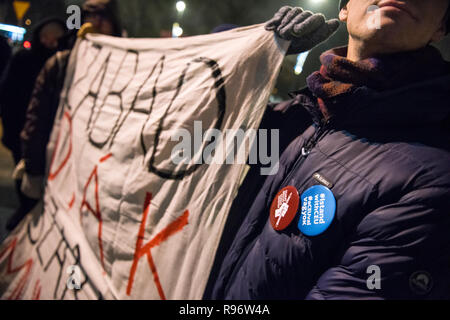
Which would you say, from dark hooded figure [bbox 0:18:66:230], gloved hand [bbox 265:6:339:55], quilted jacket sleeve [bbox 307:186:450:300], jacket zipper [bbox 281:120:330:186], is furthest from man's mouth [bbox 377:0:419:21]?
dark hooded figure [bbox 0:18:66:230]

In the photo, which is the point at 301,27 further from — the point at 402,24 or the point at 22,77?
the point at 22,77

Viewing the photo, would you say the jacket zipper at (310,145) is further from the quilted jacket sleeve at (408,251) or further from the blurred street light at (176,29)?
the blurred street light at (176,29)

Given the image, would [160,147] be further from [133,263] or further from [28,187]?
[28,187]

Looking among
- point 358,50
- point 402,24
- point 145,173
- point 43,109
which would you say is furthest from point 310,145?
point 43,109

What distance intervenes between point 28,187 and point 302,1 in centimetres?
224

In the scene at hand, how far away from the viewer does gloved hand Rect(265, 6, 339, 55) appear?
1271 mm

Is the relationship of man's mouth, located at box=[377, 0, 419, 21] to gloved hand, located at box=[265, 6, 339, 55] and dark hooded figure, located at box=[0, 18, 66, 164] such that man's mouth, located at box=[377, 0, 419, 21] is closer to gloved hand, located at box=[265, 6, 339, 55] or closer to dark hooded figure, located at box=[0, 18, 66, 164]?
gloved hand, located at box=[265, 6, 339, 55]

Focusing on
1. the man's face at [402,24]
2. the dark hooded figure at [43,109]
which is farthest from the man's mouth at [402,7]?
the dark hooded figure at [43,109]

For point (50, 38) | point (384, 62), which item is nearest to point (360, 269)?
point (384, 62)

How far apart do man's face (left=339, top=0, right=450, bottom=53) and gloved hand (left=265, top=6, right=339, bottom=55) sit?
25cm

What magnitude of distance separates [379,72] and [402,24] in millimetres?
175

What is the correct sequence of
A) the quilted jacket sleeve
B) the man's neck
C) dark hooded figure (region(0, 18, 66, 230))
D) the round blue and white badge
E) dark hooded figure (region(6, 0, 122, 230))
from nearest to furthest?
1. the quilted jacket sleeve
2. the round blue and white badge
3. the man's neck
4. dark hooded figure (region(6, 0, 122, 230))
5. dark hooded figure (region(0, 18, 66, 230))

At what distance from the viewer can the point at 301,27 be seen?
125cm

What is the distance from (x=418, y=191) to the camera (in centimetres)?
86
